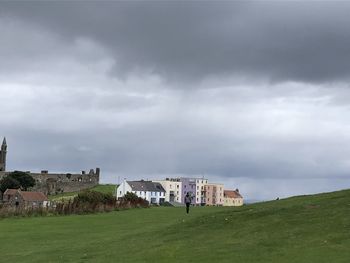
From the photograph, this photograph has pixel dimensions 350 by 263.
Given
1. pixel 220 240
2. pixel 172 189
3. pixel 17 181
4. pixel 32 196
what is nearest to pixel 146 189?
pixel 172 189

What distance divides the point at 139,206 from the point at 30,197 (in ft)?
263

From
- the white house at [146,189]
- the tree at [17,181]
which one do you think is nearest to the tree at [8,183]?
the tree at [17,181]

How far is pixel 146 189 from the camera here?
170250 millimetres

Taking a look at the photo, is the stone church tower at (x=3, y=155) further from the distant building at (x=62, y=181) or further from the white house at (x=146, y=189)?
the white house at (x=146, y=189)

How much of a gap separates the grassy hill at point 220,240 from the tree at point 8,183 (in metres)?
122

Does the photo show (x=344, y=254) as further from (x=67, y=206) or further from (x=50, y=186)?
(x=50, y=186)

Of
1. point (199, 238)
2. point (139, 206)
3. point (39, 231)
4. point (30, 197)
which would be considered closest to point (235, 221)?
point (199, 238)

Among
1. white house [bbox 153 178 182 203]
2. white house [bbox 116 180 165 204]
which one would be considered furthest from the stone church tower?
white house [bbox 153 178 182 203]

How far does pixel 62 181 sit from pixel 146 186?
24682 millimetres

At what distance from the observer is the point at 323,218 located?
72.1 feet

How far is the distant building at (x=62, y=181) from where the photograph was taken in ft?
524

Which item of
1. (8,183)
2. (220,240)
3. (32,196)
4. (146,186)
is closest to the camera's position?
(220,240)

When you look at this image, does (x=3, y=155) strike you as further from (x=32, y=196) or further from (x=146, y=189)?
(x=32, y=196)

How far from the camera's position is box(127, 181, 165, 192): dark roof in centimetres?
16595
